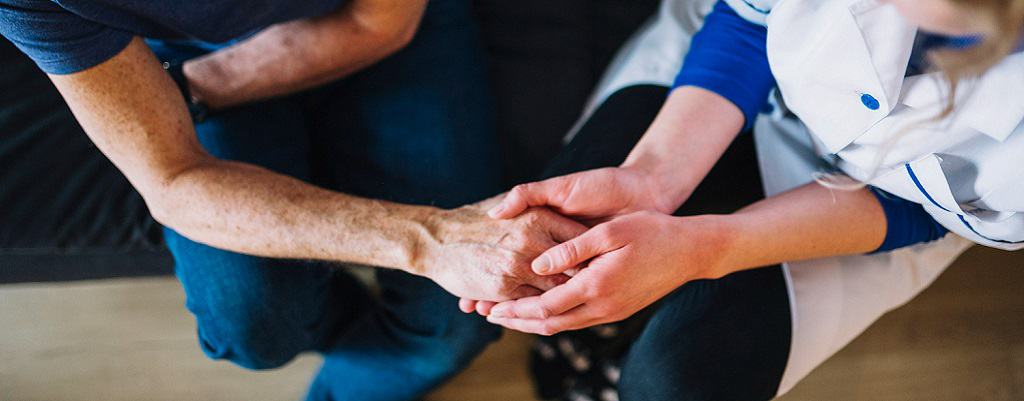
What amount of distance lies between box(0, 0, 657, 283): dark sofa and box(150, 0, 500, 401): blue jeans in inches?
2.9

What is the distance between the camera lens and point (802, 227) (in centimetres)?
87

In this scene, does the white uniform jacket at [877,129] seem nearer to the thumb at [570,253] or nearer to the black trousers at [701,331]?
the black trousers at [701,331]

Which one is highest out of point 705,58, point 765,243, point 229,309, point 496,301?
point 705,58

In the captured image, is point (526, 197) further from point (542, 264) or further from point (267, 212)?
point (267, 212)

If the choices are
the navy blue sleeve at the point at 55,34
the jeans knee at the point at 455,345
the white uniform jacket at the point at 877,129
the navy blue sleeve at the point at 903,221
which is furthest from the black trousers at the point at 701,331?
the navy blue sleeve at the point at 55,34

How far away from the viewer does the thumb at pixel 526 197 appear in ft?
2.81

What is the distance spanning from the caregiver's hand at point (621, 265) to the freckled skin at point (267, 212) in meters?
0.04

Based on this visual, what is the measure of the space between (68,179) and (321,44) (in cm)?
47

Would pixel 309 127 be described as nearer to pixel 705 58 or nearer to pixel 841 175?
pixel 705 58

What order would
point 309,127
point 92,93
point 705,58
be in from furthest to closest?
point 309,127 < point 705,58 < point 92,93

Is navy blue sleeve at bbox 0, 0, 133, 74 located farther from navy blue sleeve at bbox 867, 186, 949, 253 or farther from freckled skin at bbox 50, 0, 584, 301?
navy blue sleeve at bbox 867, 186, 949, 253

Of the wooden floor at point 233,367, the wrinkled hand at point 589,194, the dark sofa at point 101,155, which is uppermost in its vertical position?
the wrinkled hand at point 589,194

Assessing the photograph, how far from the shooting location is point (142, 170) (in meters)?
0.89

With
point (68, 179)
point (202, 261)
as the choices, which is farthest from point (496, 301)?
point (68, 179)
